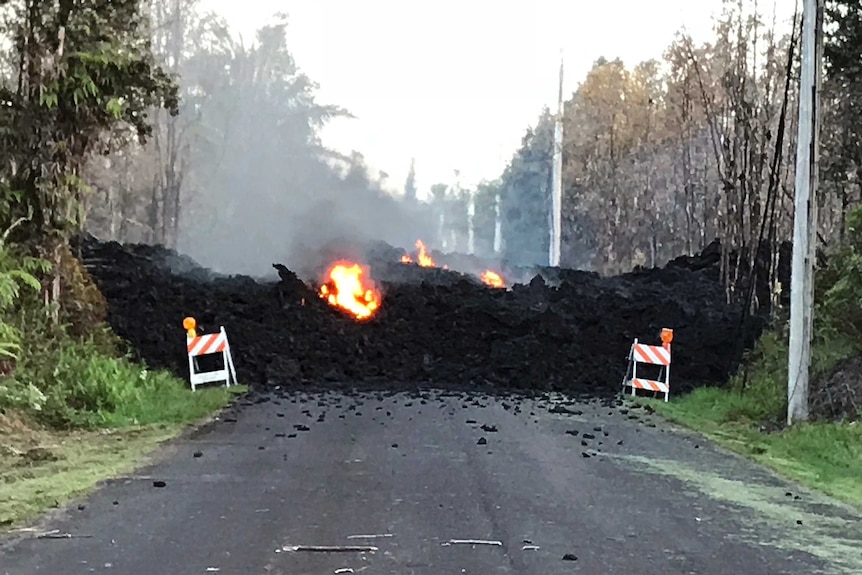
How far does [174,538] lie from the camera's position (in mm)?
7668

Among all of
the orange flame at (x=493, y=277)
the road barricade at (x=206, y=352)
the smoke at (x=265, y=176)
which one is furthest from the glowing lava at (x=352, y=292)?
the smoke at (x=265, y=176)

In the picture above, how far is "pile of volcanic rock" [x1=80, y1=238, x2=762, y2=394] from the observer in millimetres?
23688

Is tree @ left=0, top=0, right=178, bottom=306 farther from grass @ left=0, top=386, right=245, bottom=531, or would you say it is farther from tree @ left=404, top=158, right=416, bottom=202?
tree @ left=404, top=158, right=416, bottom=202

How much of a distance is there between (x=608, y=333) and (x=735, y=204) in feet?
12.8

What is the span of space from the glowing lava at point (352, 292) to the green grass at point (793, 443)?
28.4ft

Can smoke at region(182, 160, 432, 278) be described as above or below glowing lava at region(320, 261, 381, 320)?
above

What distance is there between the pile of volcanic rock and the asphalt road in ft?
30.4

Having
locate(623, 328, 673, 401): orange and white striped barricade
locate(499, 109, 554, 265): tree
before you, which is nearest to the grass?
locate(623, 328, 673, 401): orange and white striped barricade

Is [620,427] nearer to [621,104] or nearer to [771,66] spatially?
[771,66]

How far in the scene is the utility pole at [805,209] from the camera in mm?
15969

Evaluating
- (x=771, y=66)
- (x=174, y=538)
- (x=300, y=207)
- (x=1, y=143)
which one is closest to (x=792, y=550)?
(x=174, y=538)

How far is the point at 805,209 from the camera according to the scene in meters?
16.1

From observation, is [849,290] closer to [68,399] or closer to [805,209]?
[805,209]

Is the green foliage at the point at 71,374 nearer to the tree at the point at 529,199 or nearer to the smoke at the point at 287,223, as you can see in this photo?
the smoke at the point at 287,223
